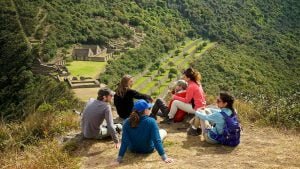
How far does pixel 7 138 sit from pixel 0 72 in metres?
16.3

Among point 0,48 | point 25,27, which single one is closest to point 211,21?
point 25,27

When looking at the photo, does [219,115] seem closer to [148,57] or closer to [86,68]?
[86,68]

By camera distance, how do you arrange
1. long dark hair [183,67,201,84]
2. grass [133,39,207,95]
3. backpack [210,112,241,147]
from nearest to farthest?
backpack [210,112,241,147] → long dark hair [183,67,201,84] → grass [133,39,207,95]

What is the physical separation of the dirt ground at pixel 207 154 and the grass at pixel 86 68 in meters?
30.6

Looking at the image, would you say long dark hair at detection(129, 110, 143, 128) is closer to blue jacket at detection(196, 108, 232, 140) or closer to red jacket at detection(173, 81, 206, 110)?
blue jacket at detection(196, 108, 232, 140)

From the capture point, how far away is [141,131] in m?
5.54

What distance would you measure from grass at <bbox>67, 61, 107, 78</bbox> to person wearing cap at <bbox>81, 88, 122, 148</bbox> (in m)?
30.5

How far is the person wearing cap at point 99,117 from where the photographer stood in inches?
245

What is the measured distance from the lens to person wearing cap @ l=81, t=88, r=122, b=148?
6215 mm

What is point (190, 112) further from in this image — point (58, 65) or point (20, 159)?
point (58, 65)

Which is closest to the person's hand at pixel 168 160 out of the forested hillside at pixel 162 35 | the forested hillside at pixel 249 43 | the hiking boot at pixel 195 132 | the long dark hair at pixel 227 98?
the long dark hair at pixel 227 98

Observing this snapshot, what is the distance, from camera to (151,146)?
575 cm

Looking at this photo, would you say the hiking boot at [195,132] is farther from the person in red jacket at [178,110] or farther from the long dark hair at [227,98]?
the long dark hair at [227,98]

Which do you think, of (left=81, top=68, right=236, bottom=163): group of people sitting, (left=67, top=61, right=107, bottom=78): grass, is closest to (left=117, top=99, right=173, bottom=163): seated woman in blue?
(left=81, top=68, right=236, bottom=163): group of people sitting
